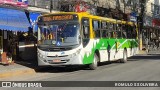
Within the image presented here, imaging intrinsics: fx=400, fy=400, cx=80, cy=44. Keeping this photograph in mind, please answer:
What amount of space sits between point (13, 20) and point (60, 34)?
4077 millimetres

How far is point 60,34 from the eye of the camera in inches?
811

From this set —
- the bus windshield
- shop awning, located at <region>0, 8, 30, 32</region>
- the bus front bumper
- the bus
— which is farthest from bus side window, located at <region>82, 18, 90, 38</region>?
shop awning, located at <region>0, 8, 30, 32</region>

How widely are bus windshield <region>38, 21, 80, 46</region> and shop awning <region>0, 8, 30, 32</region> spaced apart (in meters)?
2.47

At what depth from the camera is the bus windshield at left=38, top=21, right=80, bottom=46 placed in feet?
67.2

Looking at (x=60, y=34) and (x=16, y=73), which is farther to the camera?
(x=60, y=34)

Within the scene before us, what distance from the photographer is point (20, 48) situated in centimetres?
2712

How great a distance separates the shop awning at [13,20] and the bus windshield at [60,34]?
2.47 metres

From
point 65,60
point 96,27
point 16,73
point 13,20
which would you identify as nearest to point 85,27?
point 96,27

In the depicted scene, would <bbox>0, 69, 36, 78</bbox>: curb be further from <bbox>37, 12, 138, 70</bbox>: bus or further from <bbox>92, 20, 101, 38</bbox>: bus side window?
<bbox>92, 20, 101, 38</bbox>: bus side window

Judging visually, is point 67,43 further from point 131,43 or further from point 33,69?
point 131,43

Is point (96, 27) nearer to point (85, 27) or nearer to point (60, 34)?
point (85, 27)

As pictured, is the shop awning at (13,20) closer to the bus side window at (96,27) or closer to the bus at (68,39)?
the bus at (68,39)

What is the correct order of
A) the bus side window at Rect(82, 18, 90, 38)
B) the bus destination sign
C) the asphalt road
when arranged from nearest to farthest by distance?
the asphalt road < the bus destination sign < the bus side window at Rect(82, 18, 90, 38)

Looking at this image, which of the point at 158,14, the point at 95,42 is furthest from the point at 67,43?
the point at 158,14
